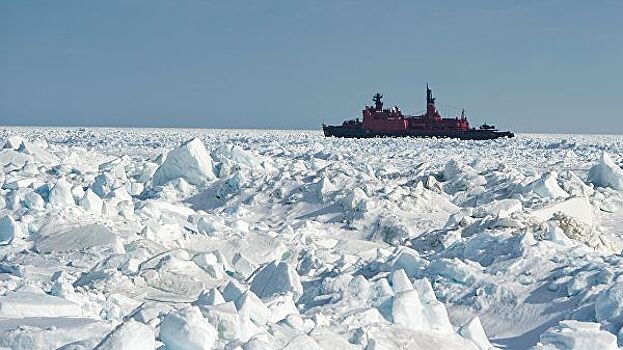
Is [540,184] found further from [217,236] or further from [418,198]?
[217,236]

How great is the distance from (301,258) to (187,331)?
12.5 feet

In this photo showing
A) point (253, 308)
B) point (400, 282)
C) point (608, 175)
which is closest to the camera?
point (253, 308)

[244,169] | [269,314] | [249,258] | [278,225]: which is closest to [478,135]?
[244,169]

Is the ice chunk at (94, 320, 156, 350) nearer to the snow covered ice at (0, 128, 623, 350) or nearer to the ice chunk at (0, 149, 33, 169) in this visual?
the snow covered ice at (0, 128, 623, 350)

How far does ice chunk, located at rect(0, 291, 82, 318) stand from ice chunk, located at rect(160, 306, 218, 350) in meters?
0.95

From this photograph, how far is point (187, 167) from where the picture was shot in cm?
1172

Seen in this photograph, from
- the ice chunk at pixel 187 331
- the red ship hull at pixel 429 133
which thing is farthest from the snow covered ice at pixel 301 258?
the red ship hull at pixel 429 133

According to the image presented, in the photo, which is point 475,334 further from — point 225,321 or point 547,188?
point 547,188

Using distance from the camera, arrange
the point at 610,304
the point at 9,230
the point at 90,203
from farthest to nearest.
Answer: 1. the point at 90,203
2. the point at 9,230
3. the point at 610,304

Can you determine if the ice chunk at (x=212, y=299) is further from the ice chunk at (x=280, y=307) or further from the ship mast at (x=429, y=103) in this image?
the ship mast at (x=429, y=103)

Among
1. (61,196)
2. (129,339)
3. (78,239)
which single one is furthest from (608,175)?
(129,339)

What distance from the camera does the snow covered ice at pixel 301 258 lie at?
3666 mm

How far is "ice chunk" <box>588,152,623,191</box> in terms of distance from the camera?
10930mm

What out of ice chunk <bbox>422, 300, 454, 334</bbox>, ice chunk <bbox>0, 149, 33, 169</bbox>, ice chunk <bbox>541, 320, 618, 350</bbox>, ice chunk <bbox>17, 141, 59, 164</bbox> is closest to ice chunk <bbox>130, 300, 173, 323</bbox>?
ice chunk <bbox>422, 300, 454, 334</bbox>
